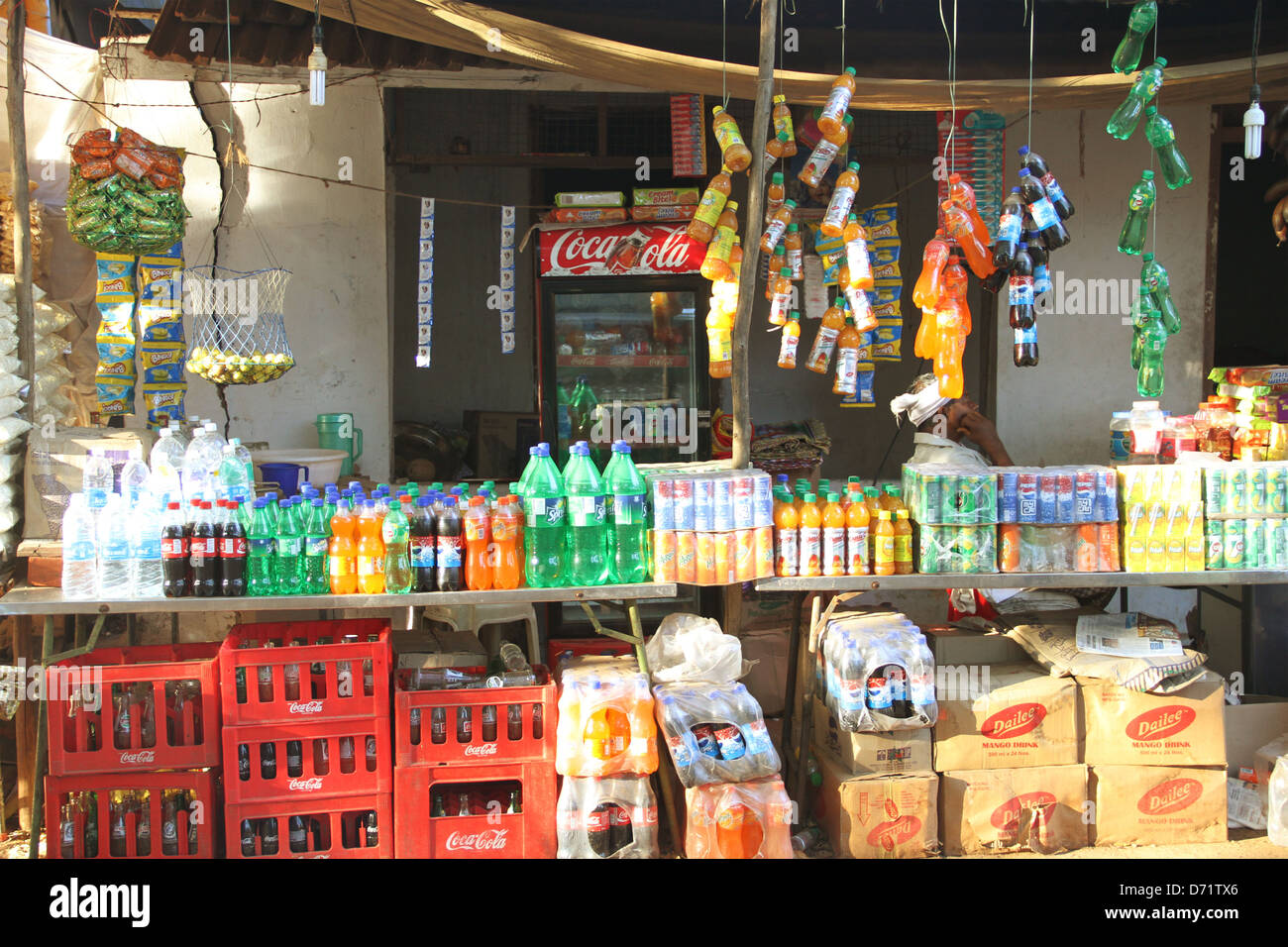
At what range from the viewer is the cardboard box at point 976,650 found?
4.96m

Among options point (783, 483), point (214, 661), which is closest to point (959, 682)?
point (783, 483)

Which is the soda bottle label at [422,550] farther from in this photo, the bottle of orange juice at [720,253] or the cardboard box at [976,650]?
the cardboard box at [976,650]

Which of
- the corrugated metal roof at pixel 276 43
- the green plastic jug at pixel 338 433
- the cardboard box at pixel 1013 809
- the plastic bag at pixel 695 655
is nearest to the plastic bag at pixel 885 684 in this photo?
the cardboard box at pixel 1013 809

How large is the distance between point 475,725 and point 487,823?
415mm

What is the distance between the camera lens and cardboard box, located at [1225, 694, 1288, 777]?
5.02 meters

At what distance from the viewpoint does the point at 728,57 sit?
6277mm

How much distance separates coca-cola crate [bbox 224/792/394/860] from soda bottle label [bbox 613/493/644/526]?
1.52 m

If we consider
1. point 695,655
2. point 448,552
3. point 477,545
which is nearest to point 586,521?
point 477,545

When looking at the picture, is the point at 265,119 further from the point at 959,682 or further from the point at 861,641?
the point at 959,682

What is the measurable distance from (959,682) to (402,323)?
21.7 ft

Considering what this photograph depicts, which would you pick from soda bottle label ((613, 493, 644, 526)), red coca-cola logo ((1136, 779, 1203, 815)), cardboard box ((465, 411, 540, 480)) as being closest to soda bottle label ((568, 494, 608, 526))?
soda bottle label ((613, 493, 644, 526))

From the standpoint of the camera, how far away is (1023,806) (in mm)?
4660

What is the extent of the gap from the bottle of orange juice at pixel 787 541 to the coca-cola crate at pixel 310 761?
1.82 meters

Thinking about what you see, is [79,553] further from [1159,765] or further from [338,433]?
[1159,765]
